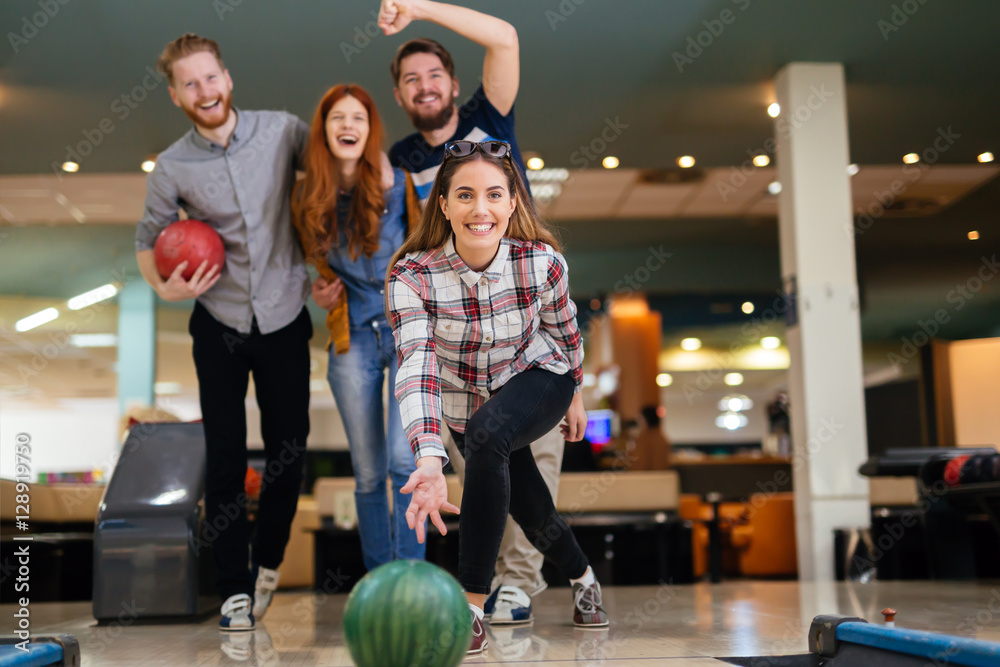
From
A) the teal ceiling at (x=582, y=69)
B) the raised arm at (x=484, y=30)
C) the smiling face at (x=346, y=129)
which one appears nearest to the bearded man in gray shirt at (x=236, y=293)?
the smiling face at (x=346, y=129)

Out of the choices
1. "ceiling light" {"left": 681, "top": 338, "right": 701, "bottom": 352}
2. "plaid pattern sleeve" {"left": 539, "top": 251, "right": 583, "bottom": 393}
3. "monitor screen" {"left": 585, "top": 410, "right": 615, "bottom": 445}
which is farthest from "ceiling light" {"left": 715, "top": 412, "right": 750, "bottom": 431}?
"plaid pattern sleeve" {"left": 539, "top": 251, "right": 583, "bottom": 393}

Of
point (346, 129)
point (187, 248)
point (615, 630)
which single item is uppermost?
point (346, 129)

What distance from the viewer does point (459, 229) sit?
6.72 feet

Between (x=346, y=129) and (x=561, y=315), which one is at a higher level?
(x=346, y=129)

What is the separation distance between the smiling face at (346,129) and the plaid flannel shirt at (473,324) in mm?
722

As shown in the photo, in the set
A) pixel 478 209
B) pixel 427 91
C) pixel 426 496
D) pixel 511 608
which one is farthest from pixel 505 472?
pixel 427 91

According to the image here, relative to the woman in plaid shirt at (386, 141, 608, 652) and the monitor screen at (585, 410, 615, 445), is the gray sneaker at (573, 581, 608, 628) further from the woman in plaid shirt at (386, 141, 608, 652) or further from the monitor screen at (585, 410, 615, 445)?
the monitor screen at (585, 410, 615, 445)

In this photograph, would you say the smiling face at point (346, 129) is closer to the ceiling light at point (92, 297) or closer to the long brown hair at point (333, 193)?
the long brown hair at point (333, 193)

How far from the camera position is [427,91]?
9.30ft

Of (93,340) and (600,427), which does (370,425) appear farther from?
(93,340)

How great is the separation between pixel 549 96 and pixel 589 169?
1651mm

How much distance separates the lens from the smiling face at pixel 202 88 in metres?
2.75

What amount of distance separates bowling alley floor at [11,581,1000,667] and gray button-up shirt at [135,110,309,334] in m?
0.92

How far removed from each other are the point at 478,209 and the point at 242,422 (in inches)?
46.7
